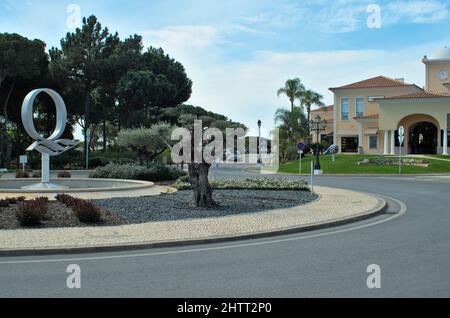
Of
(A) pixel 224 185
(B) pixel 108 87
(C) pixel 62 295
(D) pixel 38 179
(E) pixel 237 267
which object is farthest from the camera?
(B) pixel 108 87

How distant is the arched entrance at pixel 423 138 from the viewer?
58.8 m

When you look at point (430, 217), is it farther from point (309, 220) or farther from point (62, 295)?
point (62, 295)

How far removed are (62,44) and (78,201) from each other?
46.2m

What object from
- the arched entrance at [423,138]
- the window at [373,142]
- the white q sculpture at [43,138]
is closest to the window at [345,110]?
the window at [373,142]

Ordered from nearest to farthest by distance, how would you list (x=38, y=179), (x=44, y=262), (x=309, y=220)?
(x=44, y=262) → (x=309, y=220) → (x=38, y=179)

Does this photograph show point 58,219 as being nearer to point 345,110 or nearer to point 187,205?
point 187,205

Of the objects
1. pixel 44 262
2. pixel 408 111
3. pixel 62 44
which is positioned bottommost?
pixel 44 262

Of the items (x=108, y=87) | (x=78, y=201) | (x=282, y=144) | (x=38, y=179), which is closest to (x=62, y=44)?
(x=108, y=87)

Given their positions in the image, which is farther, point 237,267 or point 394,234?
point 394,234

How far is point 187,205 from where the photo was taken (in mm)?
16781

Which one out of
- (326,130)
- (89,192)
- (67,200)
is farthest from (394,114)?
(67,200)

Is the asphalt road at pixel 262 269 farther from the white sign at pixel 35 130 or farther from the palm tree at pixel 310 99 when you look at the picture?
the palm tree at pixel 310 99
